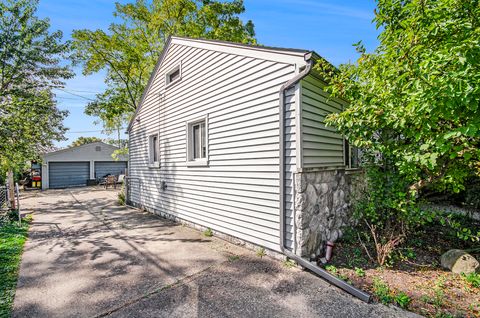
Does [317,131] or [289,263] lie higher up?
[317,131]

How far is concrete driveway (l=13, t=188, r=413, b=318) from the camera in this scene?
294 centimetres

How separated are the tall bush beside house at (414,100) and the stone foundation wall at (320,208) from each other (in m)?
0.50

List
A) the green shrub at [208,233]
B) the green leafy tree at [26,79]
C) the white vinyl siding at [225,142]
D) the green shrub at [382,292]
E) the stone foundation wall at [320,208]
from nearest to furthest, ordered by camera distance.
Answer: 1. the green shrub at [382,292]
2. the stone foundation wall at [320,208]
3. the white vinyl siding at [225,142]
4. the green shrub at [208,233]
5. the green leafy tree at [26,79]

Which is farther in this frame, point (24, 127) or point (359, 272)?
point (24, 127)

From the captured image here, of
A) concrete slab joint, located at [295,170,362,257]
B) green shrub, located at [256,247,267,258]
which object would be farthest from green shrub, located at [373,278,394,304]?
green shrub, located at [256,247,267,258]

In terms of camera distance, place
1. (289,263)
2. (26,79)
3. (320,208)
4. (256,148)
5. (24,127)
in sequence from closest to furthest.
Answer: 1. (289,263)
2. (320,208)
3. (256,148)
4. (24,127)
5. (26,79)

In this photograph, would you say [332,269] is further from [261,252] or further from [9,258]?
[9,258]

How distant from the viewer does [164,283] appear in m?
3.58

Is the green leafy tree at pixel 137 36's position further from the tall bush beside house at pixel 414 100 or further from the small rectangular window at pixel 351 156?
the tall bush beside house at pixel 414 100

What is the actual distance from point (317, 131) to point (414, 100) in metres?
1.75

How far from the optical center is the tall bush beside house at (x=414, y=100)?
2631 millimetres

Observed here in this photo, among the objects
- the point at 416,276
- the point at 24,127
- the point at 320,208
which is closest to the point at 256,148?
the point at 320,208

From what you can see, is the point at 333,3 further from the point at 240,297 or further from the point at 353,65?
the point at 240,297

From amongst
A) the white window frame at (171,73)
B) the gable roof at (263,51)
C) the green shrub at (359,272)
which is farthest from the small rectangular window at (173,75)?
the green shrub at (359,272)
